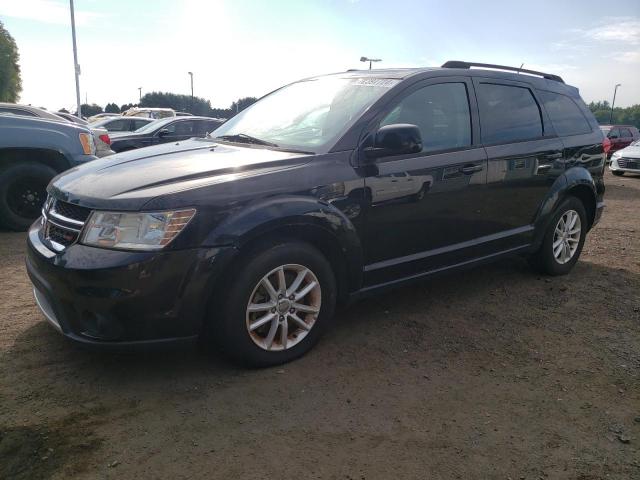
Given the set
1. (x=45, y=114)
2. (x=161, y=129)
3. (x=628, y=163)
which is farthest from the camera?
(x=628, y=163)

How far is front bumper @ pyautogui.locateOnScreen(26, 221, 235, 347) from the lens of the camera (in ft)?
8.37

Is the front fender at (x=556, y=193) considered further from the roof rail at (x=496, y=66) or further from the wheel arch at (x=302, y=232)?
the wheel arch at (x=302, y=232)

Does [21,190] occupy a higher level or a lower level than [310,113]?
lower

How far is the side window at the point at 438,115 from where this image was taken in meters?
3.59

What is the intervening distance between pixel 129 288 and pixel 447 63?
3.09m

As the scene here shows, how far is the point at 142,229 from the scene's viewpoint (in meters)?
2.60

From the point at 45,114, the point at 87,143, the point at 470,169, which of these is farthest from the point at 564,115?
the point at 45,114

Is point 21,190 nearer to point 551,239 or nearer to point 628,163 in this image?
point 551,239

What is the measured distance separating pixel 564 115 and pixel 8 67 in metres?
56.5

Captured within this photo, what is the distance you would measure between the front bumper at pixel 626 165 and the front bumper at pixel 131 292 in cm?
1635

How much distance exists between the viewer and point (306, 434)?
2.45m

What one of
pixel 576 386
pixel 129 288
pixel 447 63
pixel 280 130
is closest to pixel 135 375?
A: pixel 129 288

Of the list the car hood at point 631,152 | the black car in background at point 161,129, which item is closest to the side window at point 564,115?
the black car in background at point 161,129

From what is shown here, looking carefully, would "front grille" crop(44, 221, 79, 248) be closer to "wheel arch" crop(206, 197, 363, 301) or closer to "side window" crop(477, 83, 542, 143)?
"wheel arch" crop(206, 197, 363, 301)
